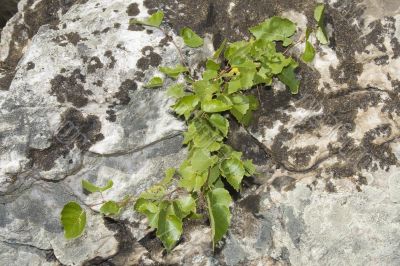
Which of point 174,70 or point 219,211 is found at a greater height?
point 174,70

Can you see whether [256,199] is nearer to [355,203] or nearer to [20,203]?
[355,203]

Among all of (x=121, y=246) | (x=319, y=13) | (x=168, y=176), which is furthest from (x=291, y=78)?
(x=121, y=246)

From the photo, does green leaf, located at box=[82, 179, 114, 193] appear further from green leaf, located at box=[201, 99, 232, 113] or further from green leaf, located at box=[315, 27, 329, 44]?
green leaf, located at box=[315, 27, 329, 44]

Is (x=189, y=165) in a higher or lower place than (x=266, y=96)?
lower

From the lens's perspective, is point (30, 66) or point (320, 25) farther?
point (30, 66)

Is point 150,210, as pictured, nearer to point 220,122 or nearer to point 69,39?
point 220,122

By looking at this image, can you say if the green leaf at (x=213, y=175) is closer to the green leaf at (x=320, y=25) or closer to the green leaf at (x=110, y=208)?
the green leaf at (x=110, y=208)

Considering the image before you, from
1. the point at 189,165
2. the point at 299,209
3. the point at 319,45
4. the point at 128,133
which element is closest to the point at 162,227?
the point at 189,165

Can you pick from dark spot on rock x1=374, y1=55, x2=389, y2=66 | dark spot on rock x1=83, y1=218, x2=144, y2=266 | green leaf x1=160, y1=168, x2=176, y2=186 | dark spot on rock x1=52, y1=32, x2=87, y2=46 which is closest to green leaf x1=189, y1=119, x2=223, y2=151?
green leaf x1=160, y1=168, x2=176, y2=186

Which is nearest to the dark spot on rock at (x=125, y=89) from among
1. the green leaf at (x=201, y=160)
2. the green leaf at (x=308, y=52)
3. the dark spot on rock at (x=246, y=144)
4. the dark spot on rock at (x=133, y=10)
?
the dark spot on rock at (x=133, y=10)
